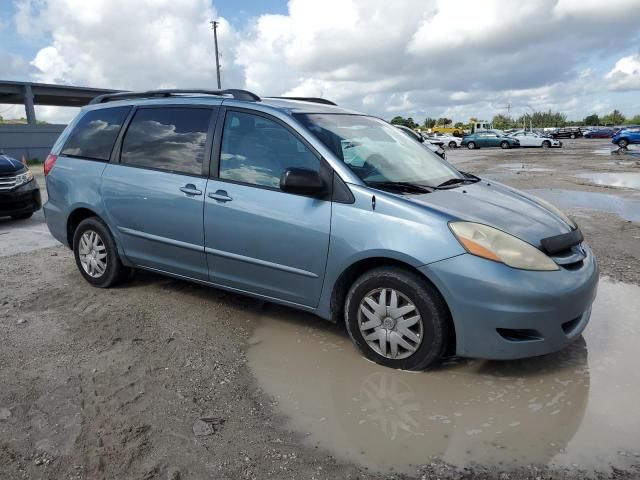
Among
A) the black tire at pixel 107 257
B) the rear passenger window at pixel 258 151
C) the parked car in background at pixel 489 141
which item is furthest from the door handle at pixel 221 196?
the parked car in background at pixel 489 141

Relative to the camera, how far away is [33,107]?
3381 cm

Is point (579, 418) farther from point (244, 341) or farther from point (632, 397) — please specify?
point (244, 341)

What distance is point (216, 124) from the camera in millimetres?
4258

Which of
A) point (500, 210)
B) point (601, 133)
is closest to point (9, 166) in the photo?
point (500, 210)

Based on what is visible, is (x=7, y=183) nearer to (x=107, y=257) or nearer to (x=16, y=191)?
(x=16, y=191)

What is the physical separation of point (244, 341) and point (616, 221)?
6.73 m

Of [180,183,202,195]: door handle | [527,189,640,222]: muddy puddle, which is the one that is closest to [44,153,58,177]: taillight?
[180,183,202,195]: door handle

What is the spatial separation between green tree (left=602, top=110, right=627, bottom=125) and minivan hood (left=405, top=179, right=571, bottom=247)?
375 ft

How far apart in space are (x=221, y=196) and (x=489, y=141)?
1643 inches

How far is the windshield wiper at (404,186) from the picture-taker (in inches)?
144

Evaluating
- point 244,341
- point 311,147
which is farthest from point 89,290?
point 311,147

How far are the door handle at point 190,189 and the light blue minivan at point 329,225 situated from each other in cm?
1

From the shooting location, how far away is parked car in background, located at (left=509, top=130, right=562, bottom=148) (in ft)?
133

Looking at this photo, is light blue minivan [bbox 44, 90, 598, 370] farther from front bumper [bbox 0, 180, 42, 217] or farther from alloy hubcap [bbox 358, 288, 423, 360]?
front bumper [bbox 0, 180, 42, 217]
